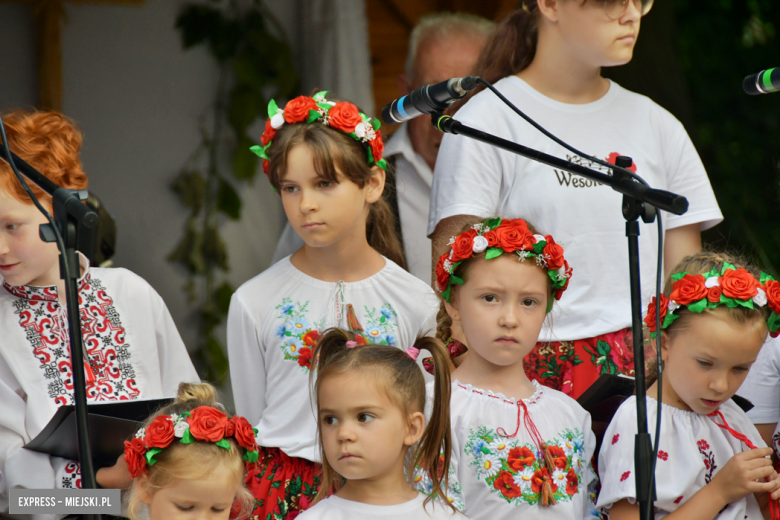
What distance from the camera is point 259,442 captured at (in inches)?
87.8

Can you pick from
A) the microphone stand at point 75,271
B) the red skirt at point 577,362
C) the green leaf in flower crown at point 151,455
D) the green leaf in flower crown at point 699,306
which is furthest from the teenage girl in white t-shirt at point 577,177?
the microphone stand at point 75,271

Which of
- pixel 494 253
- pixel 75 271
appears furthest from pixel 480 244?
pixel 75 271

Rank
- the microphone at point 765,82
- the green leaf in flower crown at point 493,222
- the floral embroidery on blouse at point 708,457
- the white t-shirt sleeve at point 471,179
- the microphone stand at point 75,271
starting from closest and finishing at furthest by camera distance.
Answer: the microphone stand at point 75,271
the microphone at point 765,82
the floral embroidery on blouse at point 708,457
the green leaf in flower crown at point 493,222
the white t-shirt sleeve at point 471,179

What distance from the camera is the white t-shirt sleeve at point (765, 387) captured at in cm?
Result: 232

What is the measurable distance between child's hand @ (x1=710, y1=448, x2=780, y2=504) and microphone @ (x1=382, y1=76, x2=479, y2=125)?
0.98 m

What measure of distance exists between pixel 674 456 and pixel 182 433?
1.07 meters

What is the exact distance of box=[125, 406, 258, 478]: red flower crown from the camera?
183cm

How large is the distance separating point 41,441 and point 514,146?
1226 millimetres

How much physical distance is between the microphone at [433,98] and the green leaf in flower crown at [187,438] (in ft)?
2.51

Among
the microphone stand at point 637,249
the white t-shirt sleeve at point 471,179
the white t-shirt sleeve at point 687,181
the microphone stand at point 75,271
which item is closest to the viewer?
the microphone stand at point 75,271

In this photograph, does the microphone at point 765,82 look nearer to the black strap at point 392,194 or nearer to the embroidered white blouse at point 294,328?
the embroidered white blouse at point 294,328

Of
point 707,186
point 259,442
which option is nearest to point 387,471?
point 259,442

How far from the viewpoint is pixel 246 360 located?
7.57ft

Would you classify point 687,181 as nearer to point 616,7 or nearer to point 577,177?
point 577,177
